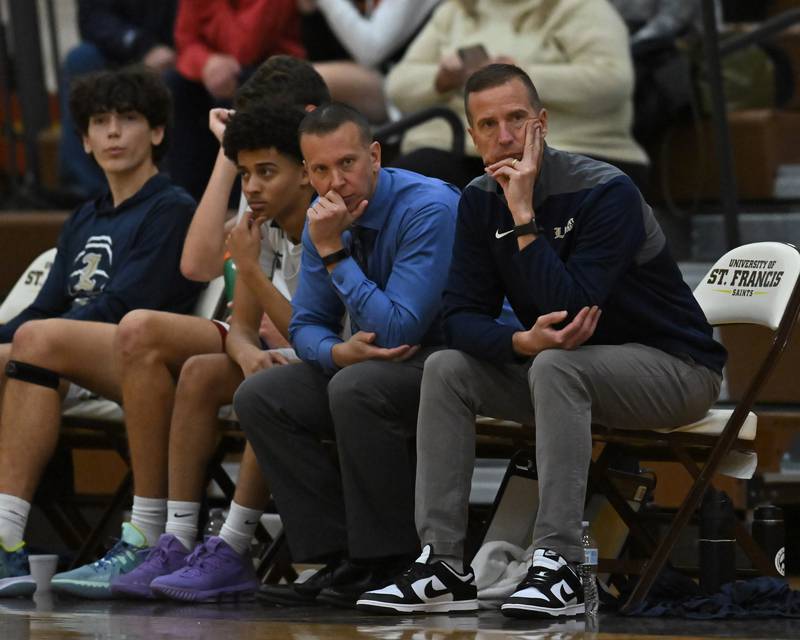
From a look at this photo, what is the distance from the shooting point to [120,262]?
5465mm

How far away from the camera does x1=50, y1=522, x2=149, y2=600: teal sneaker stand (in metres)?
4.82

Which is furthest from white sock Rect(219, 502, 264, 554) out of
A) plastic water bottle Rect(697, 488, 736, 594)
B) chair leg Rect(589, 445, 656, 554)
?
plastic water bottle Rect(697, 488, 736, 594)

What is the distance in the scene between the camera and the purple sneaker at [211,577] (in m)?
4.68

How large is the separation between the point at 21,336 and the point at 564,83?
2174 millimetres

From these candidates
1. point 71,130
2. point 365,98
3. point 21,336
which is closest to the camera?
point 21,336

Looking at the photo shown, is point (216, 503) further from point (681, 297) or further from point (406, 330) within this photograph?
point (681, 297)

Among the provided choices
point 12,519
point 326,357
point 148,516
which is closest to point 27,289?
point 12,519

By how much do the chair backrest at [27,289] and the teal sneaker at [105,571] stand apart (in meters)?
1.28

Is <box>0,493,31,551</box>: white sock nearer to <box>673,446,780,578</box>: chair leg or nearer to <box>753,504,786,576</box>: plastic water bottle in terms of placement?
<box>673,446,780,578</box>: chair leg

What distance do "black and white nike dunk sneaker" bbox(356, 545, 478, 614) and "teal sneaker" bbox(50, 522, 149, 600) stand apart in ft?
2.95

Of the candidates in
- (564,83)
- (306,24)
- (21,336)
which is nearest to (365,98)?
(306,24)

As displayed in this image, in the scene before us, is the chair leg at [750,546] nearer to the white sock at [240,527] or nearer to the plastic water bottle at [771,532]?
the plastic water bottle at [771,532]

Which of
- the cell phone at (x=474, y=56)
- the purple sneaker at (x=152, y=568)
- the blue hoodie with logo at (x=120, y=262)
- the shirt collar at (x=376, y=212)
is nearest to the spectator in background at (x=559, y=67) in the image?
the cell phone at (x=474, y=56)

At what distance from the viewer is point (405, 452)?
4438mm
